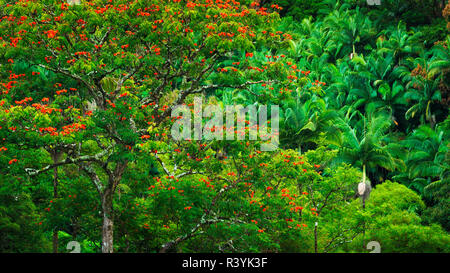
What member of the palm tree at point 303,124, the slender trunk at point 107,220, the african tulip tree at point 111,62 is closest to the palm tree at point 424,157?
the palm tree at point 303,124

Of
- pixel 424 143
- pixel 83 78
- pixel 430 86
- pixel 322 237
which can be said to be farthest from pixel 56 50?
pixel 430 86

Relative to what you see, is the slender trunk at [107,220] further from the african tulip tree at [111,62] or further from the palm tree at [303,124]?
the palm tree at [303,124]

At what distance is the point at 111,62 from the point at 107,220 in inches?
149

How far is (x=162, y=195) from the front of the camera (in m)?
14.9

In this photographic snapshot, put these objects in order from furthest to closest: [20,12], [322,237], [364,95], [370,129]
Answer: [364,95]
[370,129]
[322,237]
[20,12]

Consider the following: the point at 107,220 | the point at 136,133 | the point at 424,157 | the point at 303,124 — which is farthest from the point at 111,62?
the point at 424,157

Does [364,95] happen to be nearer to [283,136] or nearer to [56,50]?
[283,136]

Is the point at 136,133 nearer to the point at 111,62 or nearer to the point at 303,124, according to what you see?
the point at 111,62

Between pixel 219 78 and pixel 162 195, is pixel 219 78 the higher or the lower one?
the higher one

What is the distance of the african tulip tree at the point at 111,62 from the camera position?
13.9m

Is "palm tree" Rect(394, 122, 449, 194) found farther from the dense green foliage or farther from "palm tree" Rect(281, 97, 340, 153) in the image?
the dense green foliage

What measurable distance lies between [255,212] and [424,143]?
22.9 metres

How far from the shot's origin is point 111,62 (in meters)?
14.7

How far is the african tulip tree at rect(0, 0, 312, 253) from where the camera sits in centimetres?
1386
